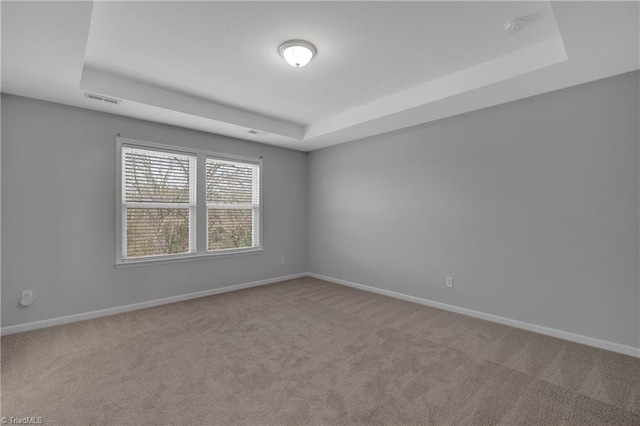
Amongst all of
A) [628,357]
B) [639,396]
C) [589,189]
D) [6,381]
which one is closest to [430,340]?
[639,396]

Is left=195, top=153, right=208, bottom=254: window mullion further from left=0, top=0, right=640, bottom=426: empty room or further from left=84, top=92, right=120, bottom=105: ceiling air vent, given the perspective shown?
left=84, top=92, right=120, bottom=105: ceiling air vent

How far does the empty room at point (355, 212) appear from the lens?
2090 millimetres

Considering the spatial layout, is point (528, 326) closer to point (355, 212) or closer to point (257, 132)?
point (355, 212)

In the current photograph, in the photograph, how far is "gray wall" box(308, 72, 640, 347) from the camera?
2742 millimetres

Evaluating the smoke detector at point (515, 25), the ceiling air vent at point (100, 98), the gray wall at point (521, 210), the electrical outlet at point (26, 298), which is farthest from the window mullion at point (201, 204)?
the smoke detector at point (515, 25)

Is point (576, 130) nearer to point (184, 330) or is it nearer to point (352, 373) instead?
point (352, 373)

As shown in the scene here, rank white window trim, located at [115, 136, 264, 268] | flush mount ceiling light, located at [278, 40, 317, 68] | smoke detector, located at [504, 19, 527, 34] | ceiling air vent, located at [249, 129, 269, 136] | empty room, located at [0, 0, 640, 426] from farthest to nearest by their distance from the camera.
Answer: ceiling air vent, located at [249, 129, 269, 136], white window trim, located at [115, 136, 264, 268], flush mount ceiling light, located at [278, 40, 317, 68], smoke detector, located at [504, 19, 527, 34], empty room, located at [0, 0, 640, 426]

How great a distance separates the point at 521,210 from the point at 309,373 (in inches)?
109

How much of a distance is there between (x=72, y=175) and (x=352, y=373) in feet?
12.1

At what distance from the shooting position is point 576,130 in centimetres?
295

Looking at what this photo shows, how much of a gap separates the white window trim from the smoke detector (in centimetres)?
383

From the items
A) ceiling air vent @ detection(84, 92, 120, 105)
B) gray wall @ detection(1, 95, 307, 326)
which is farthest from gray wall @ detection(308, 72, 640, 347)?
ceiling air vent @ detection(84, 92, 120, 105)

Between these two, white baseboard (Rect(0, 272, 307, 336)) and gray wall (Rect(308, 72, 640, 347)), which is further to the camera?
white baseboard (Rect(0, 272, 307, 336))

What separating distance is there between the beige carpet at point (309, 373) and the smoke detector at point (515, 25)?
8.68 ft
